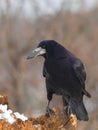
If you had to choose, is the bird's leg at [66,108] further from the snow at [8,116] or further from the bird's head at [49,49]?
the snow at [8,116]

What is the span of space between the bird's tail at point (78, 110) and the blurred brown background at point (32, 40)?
6529mm

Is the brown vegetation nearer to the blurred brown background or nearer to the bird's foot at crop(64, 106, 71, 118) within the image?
the bird's foot at crop(64, 106, 71, 118)

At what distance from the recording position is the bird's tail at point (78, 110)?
5022 mm

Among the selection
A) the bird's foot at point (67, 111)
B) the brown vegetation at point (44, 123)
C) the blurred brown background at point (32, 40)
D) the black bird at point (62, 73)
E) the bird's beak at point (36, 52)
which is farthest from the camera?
the blurred brown background at point (32, 40)

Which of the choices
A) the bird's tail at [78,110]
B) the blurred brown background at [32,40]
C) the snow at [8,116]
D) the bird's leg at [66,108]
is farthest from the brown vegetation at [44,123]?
the blurred brown background at [32,40]

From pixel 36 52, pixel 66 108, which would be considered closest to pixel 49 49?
pixel 36 52

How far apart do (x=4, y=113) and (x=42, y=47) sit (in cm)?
111

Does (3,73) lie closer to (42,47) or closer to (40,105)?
(40,105)

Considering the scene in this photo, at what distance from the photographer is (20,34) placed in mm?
14438

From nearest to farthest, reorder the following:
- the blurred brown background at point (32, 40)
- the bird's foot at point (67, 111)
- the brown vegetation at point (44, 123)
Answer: the brown vegetation at point (44, 123)
the bird's foot at point (67, 111)
the blurred brown background at point (32, 40)

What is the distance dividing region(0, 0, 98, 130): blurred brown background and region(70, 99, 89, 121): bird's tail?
653cm

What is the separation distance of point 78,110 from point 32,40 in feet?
28.4

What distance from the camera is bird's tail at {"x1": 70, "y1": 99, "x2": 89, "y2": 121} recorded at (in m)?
5.02

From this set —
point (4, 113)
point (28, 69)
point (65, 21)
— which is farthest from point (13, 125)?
point (65, 21)
